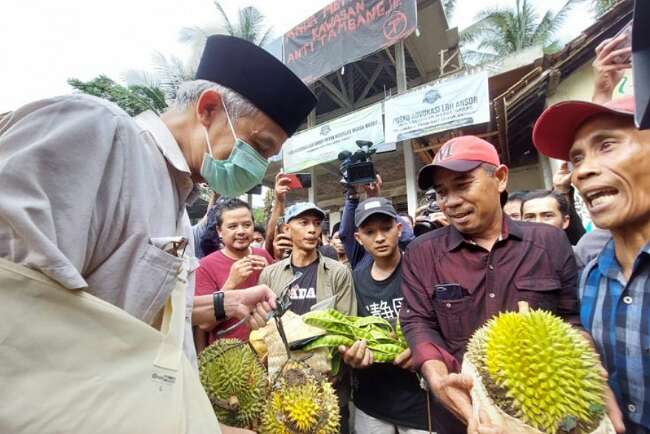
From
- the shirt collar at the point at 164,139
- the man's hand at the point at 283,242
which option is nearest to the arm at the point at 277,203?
the man's hand at the point at 283,242

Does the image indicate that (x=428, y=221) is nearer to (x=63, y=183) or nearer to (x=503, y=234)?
(x=503, y=234)

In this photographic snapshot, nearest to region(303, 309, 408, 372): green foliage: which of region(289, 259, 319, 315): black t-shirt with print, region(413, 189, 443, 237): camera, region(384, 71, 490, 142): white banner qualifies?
region(289, 259, 319, 315): black t-shirt with print

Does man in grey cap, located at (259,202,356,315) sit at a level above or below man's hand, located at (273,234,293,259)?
below

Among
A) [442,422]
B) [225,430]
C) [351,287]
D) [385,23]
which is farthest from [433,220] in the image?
[385,23]

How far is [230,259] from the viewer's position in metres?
3.23

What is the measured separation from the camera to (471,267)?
1757 mm

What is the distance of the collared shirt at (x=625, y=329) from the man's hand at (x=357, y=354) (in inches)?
39.4

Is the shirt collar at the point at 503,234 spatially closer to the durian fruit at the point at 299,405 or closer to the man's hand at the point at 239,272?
the durian fruit at the point at 299,405

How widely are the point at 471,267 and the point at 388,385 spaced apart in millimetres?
996

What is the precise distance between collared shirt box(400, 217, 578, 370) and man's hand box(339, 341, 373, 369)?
24cm

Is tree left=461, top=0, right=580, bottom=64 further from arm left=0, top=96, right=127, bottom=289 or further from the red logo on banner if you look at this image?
arm left=0, top=96, right=127, bottom=289

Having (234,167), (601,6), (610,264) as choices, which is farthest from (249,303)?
(601,6)

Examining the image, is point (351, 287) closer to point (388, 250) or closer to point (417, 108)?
point (388, 250)

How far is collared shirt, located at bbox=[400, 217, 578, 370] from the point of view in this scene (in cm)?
160
